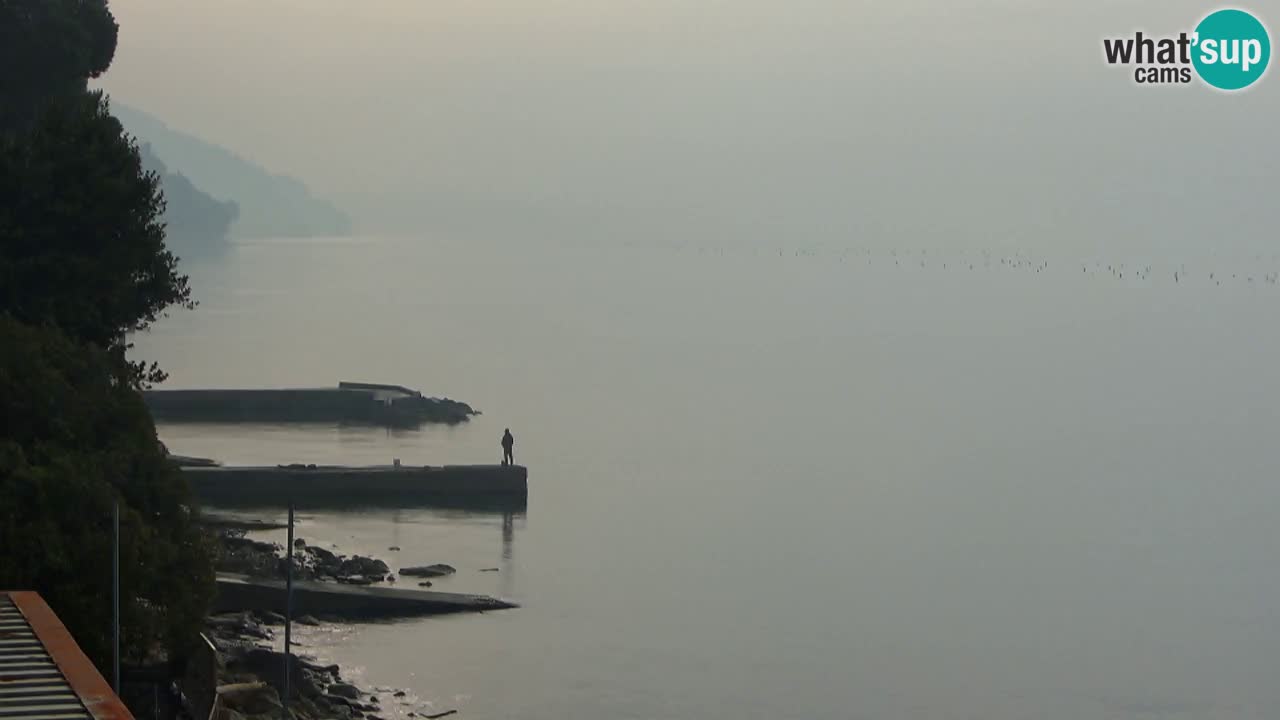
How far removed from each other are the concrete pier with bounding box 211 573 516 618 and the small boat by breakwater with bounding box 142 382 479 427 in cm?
2738

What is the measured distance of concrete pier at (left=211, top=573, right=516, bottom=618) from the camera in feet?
95.3

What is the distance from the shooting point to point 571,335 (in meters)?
101

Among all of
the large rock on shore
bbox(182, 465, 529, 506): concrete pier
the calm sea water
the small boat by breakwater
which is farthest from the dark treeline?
the small boat by breakwater

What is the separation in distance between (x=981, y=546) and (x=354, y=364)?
46073 millimetres

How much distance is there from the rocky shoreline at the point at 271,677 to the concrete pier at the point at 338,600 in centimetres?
37

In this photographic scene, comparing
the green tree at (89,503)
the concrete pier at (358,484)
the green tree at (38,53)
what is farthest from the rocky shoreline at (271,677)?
the green tree at (38,53)

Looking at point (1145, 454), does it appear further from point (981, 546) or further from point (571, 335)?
point (571, 335)

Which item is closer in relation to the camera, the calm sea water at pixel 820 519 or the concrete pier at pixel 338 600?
the concrete pier at pixel 338 600

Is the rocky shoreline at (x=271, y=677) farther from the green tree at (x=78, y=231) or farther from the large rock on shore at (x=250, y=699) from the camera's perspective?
the green tree at (x=78, y=231)

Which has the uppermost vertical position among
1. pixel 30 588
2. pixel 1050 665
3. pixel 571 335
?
pixel 571 335

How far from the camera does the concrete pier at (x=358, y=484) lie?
136 ft

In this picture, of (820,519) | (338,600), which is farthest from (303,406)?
(338,600)

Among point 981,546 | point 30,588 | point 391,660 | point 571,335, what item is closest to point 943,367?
point 571,335

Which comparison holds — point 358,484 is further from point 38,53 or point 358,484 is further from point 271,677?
point 271,677
